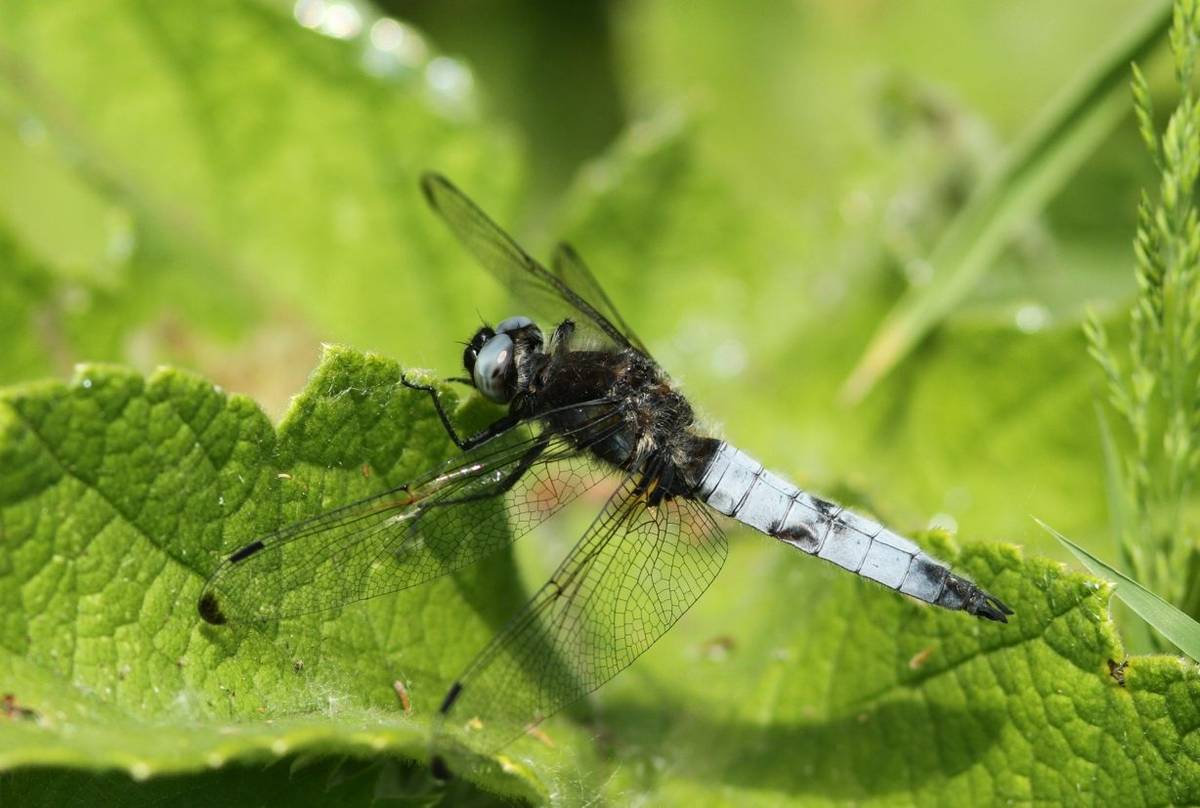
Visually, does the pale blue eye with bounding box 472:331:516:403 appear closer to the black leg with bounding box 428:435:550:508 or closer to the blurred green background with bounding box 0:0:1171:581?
the black leg with bounding box 428:435:550:508

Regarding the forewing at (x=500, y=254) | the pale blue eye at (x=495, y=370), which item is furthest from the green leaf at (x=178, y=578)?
the forewing at (x=500, y=254)

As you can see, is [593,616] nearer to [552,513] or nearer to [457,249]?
[552,513]

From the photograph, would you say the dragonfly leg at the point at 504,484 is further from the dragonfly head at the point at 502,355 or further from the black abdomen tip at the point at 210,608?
the black abdomen tip at the point at 210,608

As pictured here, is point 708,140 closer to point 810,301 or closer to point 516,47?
point 516,47

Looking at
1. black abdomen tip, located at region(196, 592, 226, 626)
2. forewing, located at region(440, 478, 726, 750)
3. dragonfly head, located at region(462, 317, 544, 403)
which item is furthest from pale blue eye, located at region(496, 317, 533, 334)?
black abdomen tip, located at region(196, 592, 226, 626)

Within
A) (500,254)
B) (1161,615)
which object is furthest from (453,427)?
(1161,615)

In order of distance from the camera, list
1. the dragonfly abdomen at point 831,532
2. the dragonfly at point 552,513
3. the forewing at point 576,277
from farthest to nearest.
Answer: the forewing at point 576,277
the dragonfly abdomen at point 831,532
the dragonfly at point 552,513

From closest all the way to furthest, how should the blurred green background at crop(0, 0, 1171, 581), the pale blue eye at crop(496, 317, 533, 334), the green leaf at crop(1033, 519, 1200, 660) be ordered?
the green leaf at crop(1033, 519, 1200, 660), the pale blue eye at crop(496, 317, 533, 334), the blurred green background at crop(0, 0, 1171, 581)
